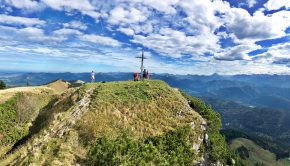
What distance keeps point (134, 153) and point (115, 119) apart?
45.9 ft

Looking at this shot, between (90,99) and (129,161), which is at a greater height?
(90,99)

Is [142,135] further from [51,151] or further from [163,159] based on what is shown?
[51,151]

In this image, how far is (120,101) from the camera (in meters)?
60.7

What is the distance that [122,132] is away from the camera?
5175cm

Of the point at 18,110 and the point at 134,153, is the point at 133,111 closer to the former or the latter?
the point at 134,153

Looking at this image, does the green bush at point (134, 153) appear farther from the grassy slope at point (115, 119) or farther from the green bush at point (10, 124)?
the green bush at point (10, 124)

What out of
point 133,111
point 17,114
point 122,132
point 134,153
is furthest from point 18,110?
point 134,153

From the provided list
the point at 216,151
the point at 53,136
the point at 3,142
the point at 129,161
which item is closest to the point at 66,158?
the point at 53,136

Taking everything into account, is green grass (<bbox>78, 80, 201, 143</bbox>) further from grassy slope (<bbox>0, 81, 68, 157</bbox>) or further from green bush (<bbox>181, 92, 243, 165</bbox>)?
grassy slope (<bbox>0, 81, 68, 157</bbox>)

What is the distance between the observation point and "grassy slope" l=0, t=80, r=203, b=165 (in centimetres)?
4540

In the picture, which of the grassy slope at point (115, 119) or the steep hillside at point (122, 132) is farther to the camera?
the grassy slope at point (115, 119)

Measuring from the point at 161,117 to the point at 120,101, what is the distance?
9174 mm

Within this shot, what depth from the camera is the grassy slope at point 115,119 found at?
149 feet

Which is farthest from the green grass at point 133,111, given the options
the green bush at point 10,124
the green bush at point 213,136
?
the green bush at point 10,124
